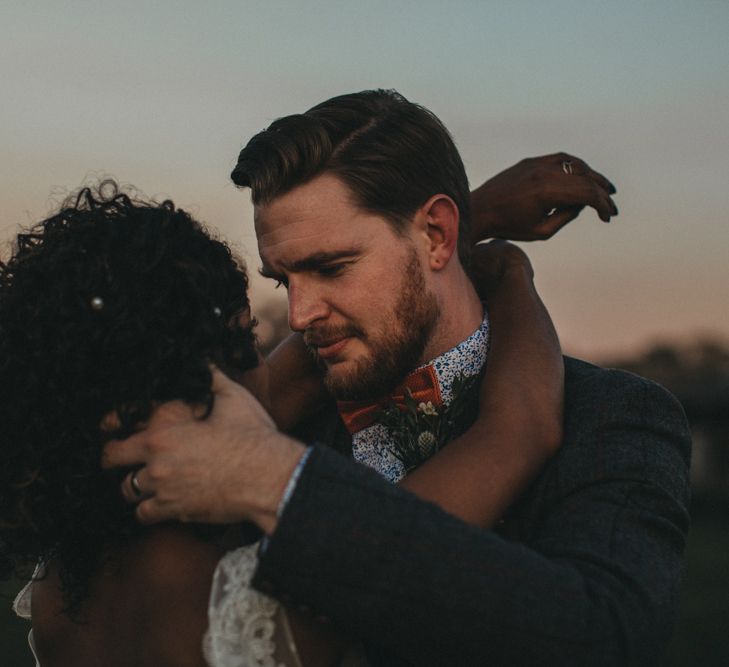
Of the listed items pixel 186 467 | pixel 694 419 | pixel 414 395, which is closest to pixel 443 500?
pixel 186 467

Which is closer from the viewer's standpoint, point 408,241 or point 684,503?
point 684,503

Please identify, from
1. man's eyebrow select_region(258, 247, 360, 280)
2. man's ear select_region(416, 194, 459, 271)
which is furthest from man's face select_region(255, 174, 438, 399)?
man's ear select_region(416, 194, 459, 271)

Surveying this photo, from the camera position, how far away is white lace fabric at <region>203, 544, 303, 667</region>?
6.79 ft

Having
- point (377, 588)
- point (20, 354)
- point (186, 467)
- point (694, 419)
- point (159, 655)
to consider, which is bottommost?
point (694, 419)

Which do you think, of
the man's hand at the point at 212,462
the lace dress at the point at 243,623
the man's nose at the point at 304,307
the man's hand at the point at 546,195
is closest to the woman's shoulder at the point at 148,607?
the lace dress at the point at 243,623

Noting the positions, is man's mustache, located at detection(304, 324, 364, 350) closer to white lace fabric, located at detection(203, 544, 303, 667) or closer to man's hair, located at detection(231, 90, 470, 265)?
man's hair, located at detection(231, 90, 470, 265)

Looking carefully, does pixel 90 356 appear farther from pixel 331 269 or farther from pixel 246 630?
pixel 331 269

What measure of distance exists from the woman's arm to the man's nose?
57cm

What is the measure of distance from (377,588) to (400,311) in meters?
1.49

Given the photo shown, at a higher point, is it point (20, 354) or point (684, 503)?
point (20, 354)

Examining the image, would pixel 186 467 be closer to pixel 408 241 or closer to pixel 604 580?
pixel 604 580

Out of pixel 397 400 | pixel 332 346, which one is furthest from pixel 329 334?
pixel 397 400

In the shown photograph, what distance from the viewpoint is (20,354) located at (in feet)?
7.27

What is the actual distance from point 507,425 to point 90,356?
109cm
